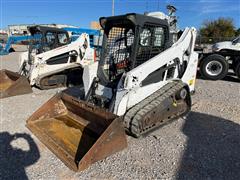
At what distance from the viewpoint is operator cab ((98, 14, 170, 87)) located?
12.8 feet

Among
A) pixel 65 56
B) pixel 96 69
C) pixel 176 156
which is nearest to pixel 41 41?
pixel 65 56

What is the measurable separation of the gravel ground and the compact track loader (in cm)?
17

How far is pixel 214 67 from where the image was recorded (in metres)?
8.18

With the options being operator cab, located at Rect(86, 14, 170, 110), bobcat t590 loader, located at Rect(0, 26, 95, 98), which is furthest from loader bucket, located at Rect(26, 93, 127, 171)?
bobcat t590 loader, located at Rect(0, 26, 95, 98)

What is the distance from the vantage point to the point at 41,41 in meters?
7.09

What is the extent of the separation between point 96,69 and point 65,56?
131 inches

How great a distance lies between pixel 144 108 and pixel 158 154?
74cm

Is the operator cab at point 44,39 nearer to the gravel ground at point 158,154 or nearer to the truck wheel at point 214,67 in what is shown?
the gravel ground at point 158,154

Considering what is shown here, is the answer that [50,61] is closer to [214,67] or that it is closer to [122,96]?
[122,96]

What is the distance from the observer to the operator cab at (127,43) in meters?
3.91

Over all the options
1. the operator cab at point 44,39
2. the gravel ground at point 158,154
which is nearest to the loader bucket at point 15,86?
the operator cab at point 44,39

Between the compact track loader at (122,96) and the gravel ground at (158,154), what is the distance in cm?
17

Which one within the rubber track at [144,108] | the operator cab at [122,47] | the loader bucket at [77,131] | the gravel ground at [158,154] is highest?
the operator cab at [122,47]

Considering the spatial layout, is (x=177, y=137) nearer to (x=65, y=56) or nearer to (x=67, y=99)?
(x=67, y=99)
